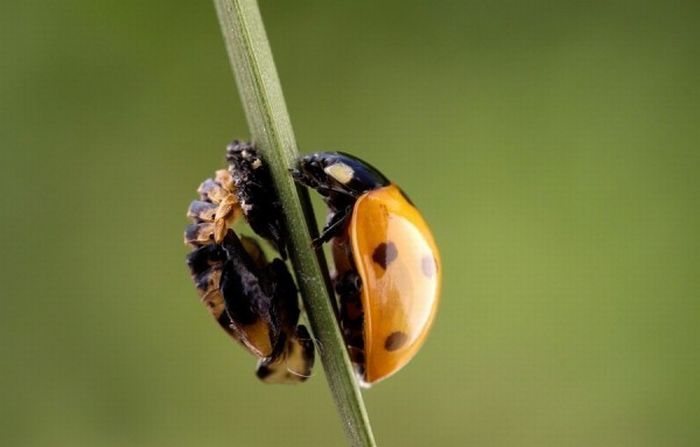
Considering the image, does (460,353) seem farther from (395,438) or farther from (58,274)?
(58,274)

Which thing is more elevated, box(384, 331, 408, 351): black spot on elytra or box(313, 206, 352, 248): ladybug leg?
box(313, 206, 352, 248): ladybug leg

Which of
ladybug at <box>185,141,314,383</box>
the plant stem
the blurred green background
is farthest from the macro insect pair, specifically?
the blurred green background

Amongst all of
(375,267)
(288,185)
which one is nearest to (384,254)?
(375,267)

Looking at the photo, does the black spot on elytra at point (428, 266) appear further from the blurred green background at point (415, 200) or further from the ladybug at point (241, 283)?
the blurred green background at point (415, 200)

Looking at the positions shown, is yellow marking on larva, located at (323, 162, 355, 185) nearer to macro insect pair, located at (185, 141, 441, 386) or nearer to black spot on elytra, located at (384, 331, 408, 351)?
macro insect pair, located at (185, 141, 441, 386)

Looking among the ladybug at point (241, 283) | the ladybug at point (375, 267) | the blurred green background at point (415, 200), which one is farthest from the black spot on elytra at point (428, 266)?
the blurred green background at point (415, 200)

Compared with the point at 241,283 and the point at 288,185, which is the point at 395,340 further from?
the point at 288,185
